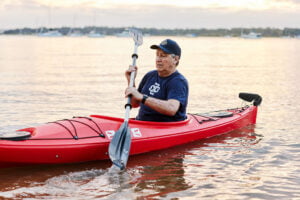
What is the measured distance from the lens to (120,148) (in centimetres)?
595

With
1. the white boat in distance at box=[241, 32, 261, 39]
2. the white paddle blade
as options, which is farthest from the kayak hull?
the white boat in distance at box=[241, 32, 261, 39]

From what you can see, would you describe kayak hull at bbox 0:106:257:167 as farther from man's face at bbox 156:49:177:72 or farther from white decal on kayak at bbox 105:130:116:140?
man's face at bbox 156:49:177:72

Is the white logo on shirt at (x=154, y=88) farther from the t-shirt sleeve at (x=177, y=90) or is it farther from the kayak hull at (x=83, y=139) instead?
the kayak hull at (x=83, y=139)

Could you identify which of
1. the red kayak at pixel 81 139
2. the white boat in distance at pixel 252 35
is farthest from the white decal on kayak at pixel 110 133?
the white boat in distance at pixel 252 35

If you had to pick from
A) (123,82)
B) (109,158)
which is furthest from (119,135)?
(123,82)

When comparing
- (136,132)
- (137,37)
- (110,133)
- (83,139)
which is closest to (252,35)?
(137,37)

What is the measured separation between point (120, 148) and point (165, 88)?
1.15 meters

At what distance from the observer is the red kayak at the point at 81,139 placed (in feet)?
18.0

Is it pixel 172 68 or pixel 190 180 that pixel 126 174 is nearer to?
pixel 190 180

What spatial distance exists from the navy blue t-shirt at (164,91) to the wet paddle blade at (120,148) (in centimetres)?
74

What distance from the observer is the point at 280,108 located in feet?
37.2

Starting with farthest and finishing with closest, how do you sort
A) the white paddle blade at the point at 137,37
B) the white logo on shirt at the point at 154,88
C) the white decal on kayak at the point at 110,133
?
the white paddle blade at the point at 137,37 → the white logo on shirt at the point at 154,88 → the white decal on kayak at the point at 110,133

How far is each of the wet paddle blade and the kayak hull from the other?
0.15 m

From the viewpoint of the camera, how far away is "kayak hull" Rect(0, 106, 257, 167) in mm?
5500
